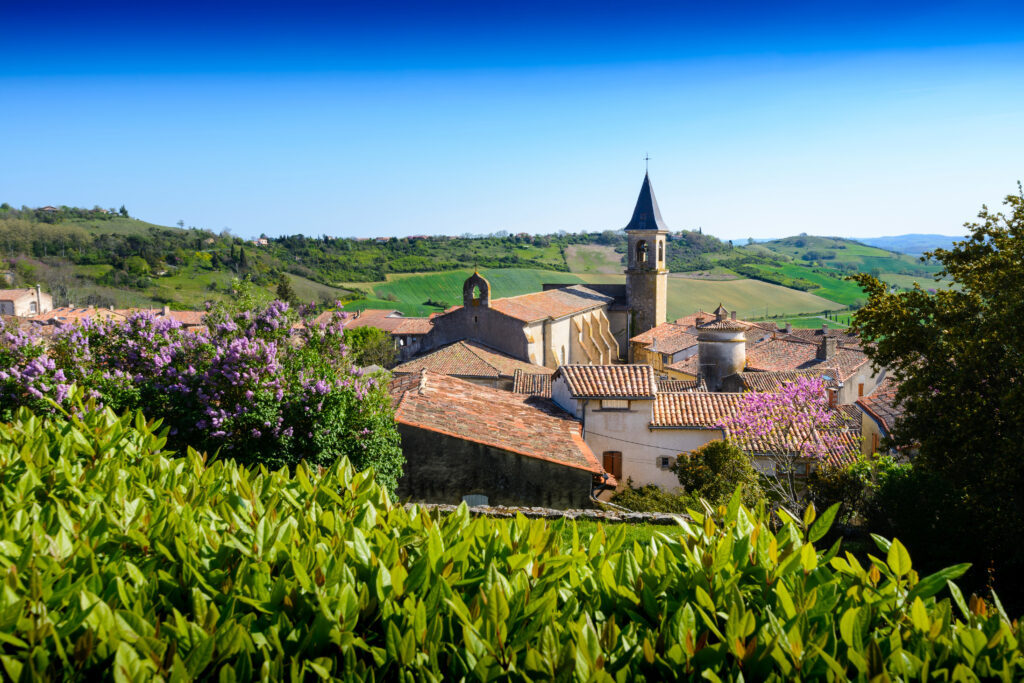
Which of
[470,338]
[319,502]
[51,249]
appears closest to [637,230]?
[470,338]

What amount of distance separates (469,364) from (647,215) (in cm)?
2486

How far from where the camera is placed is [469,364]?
1330 inches

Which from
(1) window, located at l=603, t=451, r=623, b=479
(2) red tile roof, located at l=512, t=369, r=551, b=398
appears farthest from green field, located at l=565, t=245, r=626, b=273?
(1) window, located at l=603, t=451, r=623, b=479

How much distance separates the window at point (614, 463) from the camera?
20844mm

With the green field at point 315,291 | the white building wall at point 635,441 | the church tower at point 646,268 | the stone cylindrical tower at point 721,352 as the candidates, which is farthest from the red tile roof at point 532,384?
the green field at point 315,291

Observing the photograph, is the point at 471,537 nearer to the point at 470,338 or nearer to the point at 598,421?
the point at 598,421

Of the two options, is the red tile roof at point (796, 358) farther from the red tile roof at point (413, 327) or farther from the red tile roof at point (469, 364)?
the red tile roof at point (413, 327)

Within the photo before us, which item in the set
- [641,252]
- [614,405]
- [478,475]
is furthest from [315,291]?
[478,475]

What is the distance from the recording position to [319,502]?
472 cm

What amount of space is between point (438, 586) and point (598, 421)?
17.9 m

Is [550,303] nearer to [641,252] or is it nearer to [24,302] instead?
[641,252]

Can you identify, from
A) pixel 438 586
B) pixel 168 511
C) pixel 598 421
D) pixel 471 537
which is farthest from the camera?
pixel 598 421

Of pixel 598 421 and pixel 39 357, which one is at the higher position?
pixel 39 357

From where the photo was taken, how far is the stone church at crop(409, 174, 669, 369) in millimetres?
38094
